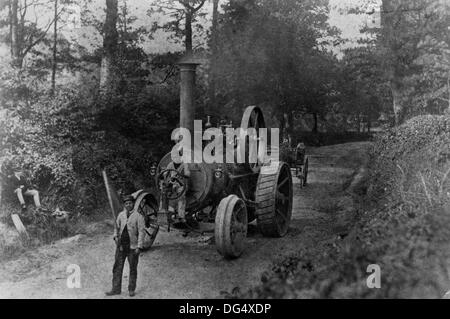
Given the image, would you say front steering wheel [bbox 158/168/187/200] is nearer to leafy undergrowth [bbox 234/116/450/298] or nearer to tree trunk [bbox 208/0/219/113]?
leafy undergrowth [bbox 234/116/450/298]

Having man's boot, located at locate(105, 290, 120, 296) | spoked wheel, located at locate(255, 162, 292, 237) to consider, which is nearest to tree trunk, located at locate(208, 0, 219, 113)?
spoked wheel, located at locate(255, 162, 292, 237)

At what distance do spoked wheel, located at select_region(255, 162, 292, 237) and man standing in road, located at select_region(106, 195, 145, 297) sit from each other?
2664 mm

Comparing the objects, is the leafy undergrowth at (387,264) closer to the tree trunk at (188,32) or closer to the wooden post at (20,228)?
the wooden post at (20,228)

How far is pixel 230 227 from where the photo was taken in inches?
270

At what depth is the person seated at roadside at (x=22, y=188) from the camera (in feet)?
28.3

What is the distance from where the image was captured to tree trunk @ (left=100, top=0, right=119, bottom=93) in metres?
13.1

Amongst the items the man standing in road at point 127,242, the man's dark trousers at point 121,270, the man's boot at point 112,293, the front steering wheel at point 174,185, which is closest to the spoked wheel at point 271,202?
the front steering wheel at point 174,185

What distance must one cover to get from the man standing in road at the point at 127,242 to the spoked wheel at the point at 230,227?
129cm

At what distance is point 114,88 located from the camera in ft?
41.9

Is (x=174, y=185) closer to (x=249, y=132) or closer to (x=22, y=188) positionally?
(x=249, y=132)

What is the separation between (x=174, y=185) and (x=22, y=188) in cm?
332

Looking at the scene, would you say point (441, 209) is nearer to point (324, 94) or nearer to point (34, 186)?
point (34, 186)
